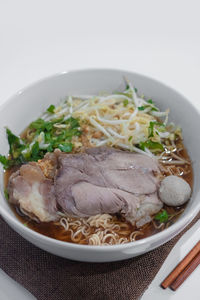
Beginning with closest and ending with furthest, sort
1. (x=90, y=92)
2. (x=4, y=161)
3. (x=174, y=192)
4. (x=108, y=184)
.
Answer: (x=174, y=192) < (x=108, y=184) < (x=4, y=161) < (x=90, y=92)

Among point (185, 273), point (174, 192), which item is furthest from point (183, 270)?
point (174, 192)

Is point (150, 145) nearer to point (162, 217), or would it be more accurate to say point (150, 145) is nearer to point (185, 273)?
point (162, 217)

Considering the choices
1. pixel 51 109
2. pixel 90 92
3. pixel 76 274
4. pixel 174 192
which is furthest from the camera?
pixel 90 92

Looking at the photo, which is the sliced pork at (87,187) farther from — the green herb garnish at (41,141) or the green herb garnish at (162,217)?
the green herb garnish at (41,141)

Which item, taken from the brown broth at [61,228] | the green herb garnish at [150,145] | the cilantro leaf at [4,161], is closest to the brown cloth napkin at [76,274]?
the brown broth at [61,228]

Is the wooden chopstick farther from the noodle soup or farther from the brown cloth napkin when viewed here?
the noodle soup

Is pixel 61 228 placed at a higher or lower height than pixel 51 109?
lower

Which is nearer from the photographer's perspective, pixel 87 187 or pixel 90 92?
pixel 87 187

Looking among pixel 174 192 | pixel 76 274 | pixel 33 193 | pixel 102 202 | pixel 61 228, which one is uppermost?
pixel 174 192
